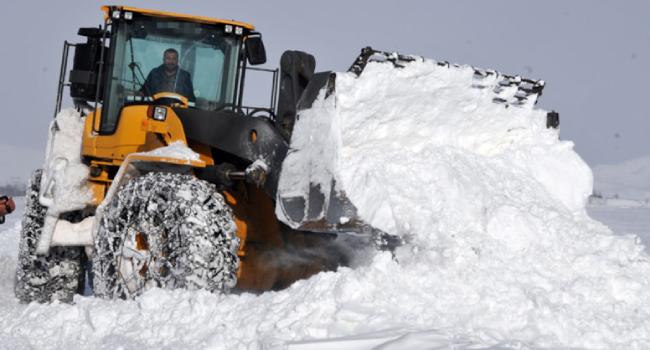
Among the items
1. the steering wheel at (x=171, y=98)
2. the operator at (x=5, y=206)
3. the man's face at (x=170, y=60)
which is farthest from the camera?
the operator at (x=5, y=206)

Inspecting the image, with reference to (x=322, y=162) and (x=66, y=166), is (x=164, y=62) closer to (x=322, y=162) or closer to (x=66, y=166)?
(x=66, y=166)

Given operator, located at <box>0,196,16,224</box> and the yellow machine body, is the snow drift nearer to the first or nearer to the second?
the yellow machine body

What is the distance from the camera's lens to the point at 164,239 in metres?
5.66

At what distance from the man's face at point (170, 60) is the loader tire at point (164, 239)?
1059mm

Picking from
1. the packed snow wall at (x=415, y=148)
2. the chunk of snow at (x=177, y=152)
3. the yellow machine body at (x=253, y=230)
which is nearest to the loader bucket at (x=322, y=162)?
the packed snow wall at (x=415, y=148)

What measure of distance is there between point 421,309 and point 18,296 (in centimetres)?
393

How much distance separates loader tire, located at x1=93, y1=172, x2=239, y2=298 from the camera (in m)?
5.34

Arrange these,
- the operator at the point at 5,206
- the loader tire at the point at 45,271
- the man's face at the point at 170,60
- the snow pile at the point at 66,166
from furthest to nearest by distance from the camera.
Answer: the operator at the point at 5,206, the loader tire at the point at 45,271, the snow pile at the point at 66,166, the man's face at the point at 170,60

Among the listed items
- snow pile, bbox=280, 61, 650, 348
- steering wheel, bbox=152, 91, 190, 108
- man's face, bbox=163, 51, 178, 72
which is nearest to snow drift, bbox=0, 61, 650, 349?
snow pile, bbox=280, 61, 650, 348

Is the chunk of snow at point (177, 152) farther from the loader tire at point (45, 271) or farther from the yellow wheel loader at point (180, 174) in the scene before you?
the loader tire at point (45, 271)

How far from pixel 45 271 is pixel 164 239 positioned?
2.03 meters

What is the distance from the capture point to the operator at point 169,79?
6.65 m

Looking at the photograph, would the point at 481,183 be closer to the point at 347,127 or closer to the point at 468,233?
the point at 468,233

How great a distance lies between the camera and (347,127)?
5.46 metres
